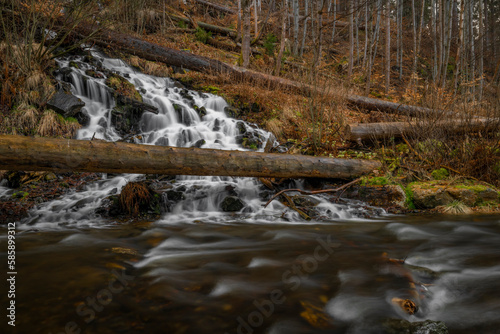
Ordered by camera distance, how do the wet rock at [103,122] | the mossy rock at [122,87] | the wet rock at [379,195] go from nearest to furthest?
the wet rock at [379,195] → the wet rock at [103,122] → the mossy rock at [122,87]

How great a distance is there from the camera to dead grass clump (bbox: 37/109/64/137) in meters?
6.38

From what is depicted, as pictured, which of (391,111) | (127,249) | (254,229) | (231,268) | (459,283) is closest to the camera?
(459,283)

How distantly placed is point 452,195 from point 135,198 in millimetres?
5776

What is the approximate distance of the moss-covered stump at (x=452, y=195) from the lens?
5.23 m

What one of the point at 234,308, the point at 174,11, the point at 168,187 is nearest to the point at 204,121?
the point at 168,187

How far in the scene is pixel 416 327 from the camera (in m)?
1.69

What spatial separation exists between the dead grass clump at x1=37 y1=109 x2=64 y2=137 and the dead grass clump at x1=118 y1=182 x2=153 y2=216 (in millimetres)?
2900

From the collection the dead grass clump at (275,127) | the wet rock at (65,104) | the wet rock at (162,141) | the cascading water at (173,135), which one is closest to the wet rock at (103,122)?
the cascading water at (173,135)

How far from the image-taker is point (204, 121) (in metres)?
9.12

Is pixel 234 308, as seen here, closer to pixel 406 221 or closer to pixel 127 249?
pixel 127 249

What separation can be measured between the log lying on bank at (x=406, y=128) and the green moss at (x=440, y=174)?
854 millimetres

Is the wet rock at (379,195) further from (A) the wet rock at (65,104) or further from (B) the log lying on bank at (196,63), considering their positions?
(A) the wet rock at (65,104)

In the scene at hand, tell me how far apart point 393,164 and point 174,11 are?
1712cm

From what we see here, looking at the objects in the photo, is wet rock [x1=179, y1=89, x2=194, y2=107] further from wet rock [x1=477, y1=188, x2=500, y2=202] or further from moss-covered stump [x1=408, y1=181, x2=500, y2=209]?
wet rock [x1=477, y1=188, x2=500, y2=202]
